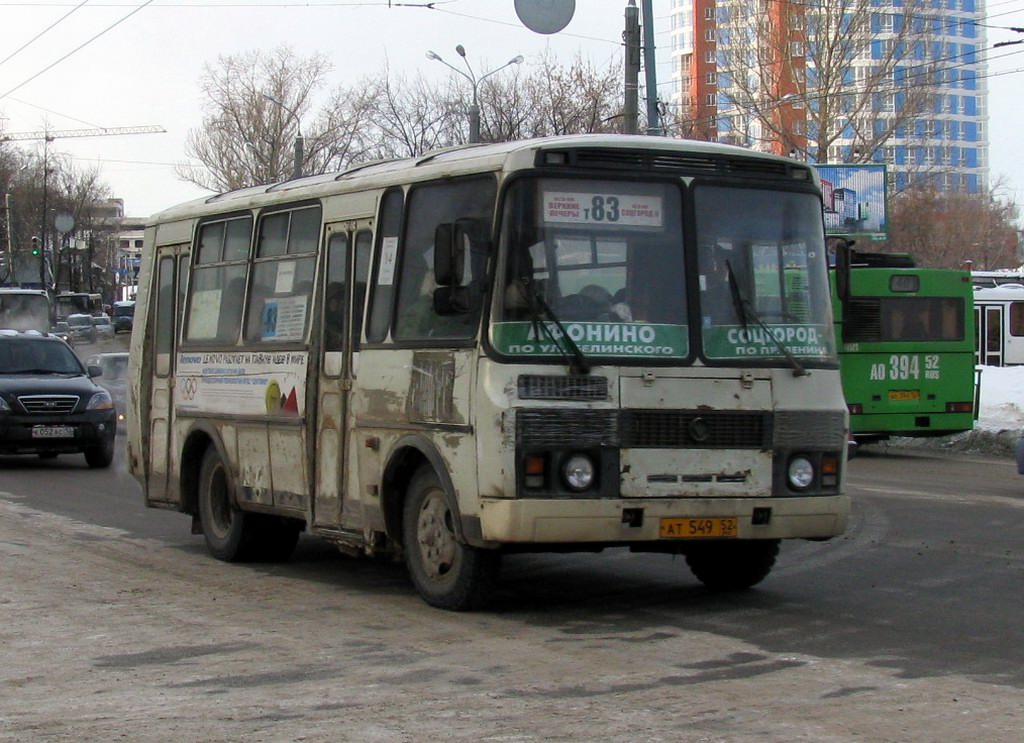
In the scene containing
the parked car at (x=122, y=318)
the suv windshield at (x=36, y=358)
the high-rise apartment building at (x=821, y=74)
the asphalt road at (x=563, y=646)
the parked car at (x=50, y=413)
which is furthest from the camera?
the parked car at (x=122, y=318)

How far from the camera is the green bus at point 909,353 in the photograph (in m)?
24.4

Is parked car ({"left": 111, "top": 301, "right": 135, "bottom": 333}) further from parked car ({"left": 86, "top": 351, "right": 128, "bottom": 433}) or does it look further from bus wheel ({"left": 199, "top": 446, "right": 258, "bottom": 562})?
bus wheel ({"left": 199, "top": 446, "right": 258, "bottom": 562})

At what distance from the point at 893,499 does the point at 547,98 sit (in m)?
42.4

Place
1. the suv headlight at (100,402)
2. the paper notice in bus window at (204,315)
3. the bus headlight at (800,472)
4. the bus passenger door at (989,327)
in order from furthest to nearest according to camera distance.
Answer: the bus passenger door at (989,327) → the suv headlight at (100,402) → the paper notice in bus window at (204,315) → the bus headlight at (800,472)

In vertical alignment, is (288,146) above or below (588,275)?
above

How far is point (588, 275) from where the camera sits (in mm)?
8945

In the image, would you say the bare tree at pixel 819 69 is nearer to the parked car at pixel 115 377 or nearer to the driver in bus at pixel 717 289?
the parked car at pixel 115 377

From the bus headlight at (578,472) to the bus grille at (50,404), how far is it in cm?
1409

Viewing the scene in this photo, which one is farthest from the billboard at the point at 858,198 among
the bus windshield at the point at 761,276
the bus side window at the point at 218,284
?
the bus windshield at the point at 761,276

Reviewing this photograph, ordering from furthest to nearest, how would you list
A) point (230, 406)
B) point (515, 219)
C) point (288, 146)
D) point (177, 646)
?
1. point (288, 146)
2. point (230, 406)
3. point (515, 219)
4. point (177, 646)

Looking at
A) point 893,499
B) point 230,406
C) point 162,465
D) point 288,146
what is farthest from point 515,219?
point 288,146

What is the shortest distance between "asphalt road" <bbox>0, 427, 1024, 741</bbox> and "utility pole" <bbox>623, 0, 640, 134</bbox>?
44.1ft

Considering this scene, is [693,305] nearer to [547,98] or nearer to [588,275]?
[588,275]

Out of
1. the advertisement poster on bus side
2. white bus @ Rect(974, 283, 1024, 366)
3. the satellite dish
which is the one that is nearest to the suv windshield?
the satellite dish
